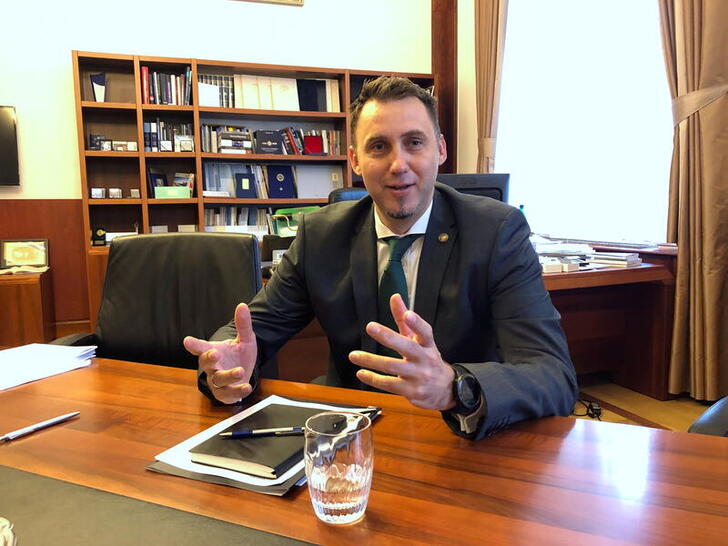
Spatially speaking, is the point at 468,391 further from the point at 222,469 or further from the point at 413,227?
the point at 413,227

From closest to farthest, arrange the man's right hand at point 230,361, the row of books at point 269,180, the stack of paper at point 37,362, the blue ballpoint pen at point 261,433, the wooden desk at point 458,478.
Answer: the wooden desk at point 458,478
the blue ballpoint pen at point 261,433
the man's right hand at point 230,361
the stack of paper at point 37,362
the row of books at point 269,180

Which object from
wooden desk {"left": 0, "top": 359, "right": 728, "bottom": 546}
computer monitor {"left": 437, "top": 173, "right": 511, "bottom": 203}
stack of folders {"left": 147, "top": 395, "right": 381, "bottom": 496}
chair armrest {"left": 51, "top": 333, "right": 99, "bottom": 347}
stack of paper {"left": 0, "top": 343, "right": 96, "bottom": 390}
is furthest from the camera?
computer monitor {"left": 437, "top": 173, "right": 511, "bottom": 203}

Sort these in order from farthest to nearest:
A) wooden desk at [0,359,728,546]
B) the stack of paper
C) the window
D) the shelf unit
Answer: the shelf unit → the window → the stack of paper → wooden desk at [0,359,728,546]

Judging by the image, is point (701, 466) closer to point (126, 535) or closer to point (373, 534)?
Result: point (373, 534)

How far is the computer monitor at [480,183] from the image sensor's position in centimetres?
231

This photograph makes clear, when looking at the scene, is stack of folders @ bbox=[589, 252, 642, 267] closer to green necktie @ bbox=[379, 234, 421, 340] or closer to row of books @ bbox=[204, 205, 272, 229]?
green necktie @ bbox=[379, 234, 421, 340]

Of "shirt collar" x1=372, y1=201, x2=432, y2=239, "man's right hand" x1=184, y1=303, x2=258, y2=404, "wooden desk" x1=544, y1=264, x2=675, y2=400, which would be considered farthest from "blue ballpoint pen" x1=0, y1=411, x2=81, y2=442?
"wooden desk" x1=544, y1=264, x2=675, y2=400

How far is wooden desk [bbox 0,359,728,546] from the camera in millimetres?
592

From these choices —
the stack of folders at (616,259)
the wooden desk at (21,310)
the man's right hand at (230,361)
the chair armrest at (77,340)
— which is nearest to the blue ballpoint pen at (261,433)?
the man's right hand at (230,361)

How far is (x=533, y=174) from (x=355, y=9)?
2.20 m

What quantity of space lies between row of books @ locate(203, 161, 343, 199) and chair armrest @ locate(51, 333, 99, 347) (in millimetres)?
2760

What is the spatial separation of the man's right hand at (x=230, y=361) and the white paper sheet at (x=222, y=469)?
5cm

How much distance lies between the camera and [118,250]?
1652 mm

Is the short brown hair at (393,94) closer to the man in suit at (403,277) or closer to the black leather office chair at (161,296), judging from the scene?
the man in suit at (403,277)
